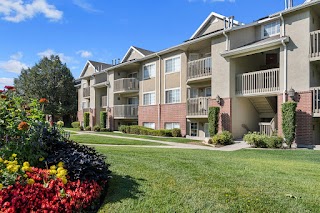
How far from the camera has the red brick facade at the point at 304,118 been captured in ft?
45.4

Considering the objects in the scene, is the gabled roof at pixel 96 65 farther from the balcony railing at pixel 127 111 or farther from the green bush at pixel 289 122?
the green bush at pixel 289 122

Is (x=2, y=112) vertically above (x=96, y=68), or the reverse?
(x=96, y=68)

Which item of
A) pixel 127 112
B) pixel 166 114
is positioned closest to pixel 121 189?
pixel 166 114

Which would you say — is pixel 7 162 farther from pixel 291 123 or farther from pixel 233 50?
pixel 233 50

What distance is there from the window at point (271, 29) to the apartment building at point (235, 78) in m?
0.07

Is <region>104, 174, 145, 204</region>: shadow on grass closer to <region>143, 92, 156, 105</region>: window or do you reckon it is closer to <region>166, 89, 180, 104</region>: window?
<region>166, 89, 180, 104</region>: window

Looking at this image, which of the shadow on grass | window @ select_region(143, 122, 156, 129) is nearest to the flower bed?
the shadow on grass

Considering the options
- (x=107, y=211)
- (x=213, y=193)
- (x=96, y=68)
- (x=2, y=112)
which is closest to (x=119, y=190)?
(x=107, y=211)

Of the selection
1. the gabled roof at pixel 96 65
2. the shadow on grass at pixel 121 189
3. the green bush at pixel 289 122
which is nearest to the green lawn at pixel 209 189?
the shadow on grass at pixel 121 189

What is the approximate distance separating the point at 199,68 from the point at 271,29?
552cm

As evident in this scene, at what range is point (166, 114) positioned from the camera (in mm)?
23016

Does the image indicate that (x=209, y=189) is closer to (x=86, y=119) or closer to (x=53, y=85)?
(x=86, y=119)

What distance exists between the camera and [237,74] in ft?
58.2

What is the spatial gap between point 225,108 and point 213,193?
1313cm
